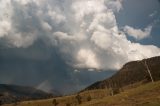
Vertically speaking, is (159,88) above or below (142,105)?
above

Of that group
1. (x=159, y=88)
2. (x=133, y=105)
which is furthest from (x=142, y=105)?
(x=159, y=88)

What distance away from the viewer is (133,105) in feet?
218

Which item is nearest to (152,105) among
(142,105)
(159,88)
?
(142,105)

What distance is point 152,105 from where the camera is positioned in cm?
5988

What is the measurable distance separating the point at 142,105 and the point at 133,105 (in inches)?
140

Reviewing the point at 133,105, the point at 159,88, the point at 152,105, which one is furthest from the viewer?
the point at 159,88

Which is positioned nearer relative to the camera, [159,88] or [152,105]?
[152,105]

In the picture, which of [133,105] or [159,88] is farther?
[159,88]

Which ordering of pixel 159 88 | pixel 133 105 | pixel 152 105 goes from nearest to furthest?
pixel 152 105
pixel 133 105
pixel 159 88

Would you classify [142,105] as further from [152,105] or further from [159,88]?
[159,88]

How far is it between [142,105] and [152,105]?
356 centimetres

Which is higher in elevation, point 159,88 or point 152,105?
point 159,88

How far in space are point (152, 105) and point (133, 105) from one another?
712cm

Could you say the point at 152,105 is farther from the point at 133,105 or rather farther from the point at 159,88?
the point at 159,88
